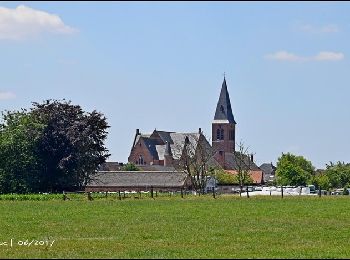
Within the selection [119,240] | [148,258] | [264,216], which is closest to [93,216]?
[264,216]

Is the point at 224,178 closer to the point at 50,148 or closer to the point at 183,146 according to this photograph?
the point at 183,146

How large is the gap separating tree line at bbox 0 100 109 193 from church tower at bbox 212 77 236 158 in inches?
4059

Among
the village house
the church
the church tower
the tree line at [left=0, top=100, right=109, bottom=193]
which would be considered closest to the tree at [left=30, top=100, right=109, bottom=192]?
the tree line at [left=0, top=100, right=109, bottom=193]

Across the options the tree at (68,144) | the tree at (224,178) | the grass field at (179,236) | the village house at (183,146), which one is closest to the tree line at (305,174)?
the tree at (224,178)

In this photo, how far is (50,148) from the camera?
85.3m

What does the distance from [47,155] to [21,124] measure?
3.94m

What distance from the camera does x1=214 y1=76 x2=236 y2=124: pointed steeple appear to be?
191875 millimetres

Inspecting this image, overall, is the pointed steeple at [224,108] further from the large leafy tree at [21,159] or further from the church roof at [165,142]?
the large leafy tree at [21,159]

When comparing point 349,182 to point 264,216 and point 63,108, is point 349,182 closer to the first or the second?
point 63,108

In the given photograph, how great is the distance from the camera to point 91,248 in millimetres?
23297

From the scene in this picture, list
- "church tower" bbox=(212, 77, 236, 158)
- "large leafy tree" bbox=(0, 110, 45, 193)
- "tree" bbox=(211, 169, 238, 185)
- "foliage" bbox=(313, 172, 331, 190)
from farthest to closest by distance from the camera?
"church tower" bbox=(212, 77, 236, 158) → "tree" bbox=(211, 169, 238, 185) → "foliage" bbox=(313, 172, 331, 190) → "large leafy tree" bbox=(0, 110, 45, 193)

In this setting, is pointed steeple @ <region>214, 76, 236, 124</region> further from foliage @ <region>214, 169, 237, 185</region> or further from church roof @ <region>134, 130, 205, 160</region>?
foliage @ <region>214, 169, 237, 185</region>

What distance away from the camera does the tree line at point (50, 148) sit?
83.1 meters

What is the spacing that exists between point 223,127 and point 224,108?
4.35 metres
